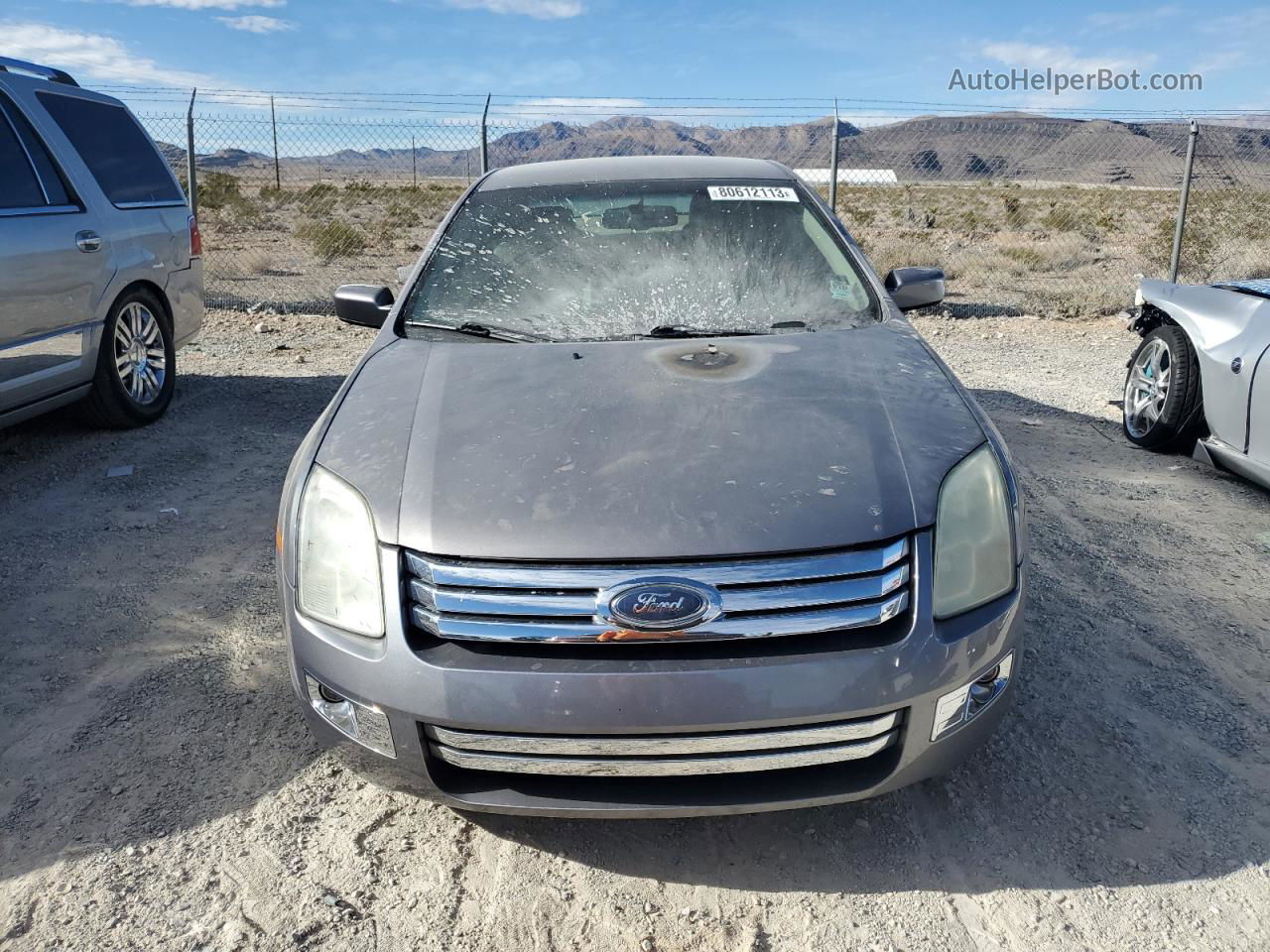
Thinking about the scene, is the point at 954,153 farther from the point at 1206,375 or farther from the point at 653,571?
the point at 653,571

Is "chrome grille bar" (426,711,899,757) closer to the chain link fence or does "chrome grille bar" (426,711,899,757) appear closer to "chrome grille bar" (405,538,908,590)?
"chrome grille bar" (405,538,908,590)

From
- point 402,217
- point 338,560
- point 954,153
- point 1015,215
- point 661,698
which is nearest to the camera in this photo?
point 661,698

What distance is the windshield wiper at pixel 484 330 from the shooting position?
309 cm

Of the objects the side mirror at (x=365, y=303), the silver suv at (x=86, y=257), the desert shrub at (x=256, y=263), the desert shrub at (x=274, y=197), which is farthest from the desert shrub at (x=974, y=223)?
the side mirror at (x=365, y=303)

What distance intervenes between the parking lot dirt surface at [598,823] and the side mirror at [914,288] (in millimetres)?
1163

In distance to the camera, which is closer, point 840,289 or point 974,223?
point 840,289

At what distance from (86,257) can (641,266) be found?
132 inches

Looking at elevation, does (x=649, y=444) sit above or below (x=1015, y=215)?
below

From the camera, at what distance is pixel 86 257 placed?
510cm

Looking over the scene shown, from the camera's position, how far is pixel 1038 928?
6.89 feet

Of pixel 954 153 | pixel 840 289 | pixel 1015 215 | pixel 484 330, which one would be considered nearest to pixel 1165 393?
pixel 840 289

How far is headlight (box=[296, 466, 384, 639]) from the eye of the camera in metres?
2.10

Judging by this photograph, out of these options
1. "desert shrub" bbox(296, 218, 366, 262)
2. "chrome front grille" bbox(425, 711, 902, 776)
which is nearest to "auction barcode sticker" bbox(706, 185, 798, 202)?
"chrome front grille" bbox(425, 711, 902, 776)

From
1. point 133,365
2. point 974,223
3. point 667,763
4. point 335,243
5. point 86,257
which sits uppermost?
point 86,257
